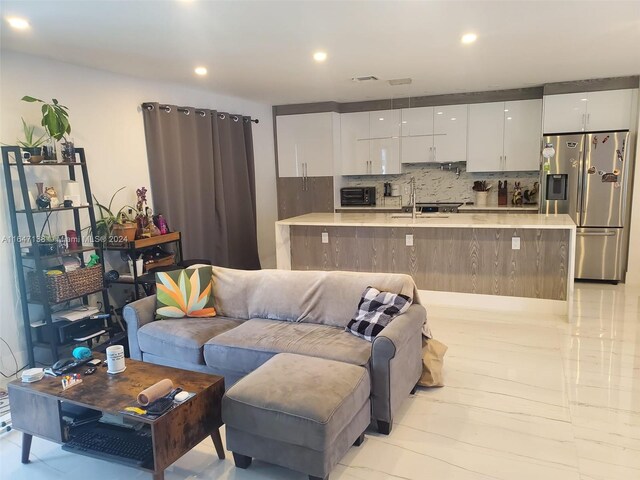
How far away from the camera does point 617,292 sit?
17.7 ft

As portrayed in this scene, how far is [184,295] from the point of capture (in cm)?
349

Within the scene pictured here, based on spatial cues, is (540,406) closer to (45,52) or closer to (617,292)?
(617,292)

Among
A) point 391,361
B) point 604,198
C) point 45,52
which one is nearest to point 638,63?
point 604,198

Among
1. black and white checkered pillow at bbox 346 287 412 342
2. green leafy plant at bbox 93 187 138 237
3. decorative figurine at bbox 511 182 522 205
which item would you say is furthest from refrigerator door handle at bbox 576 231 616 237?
green leafy plant at bbox 93 187 138 237

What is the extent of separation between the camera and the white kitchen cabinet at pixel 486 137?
6309 mm

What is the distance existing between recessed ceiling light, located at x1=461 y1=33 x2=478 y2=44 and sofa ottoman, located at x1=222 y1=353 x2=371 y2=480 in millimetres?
2620

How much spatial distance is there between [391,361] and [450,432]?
21.7 inches

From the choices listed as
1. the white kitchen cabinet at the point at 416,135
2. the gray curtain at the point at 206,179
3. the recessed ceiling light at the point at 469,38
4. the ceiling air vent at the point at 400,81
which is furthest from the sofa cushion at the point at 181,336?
the white kitchen cabinet at the point at 416,135

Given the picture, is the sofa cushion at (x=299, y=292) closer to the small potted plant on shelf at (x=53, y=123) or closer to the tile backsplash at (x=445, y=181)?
the small potted plant on shelf at (x=53, y=123)

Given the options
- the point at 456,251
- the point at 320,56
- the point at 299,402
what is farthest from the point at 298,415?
the point at 456,251

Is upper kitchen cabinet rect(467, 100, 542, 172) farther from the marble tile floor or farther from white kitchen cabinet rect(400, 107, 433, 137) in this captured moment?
the marble tile floor

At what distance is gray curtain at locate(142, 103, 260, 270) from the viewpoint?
16.1 ft

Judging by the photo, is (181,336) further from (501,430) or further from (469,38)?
(469,38)

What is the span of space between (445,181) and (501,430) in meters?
4.83
